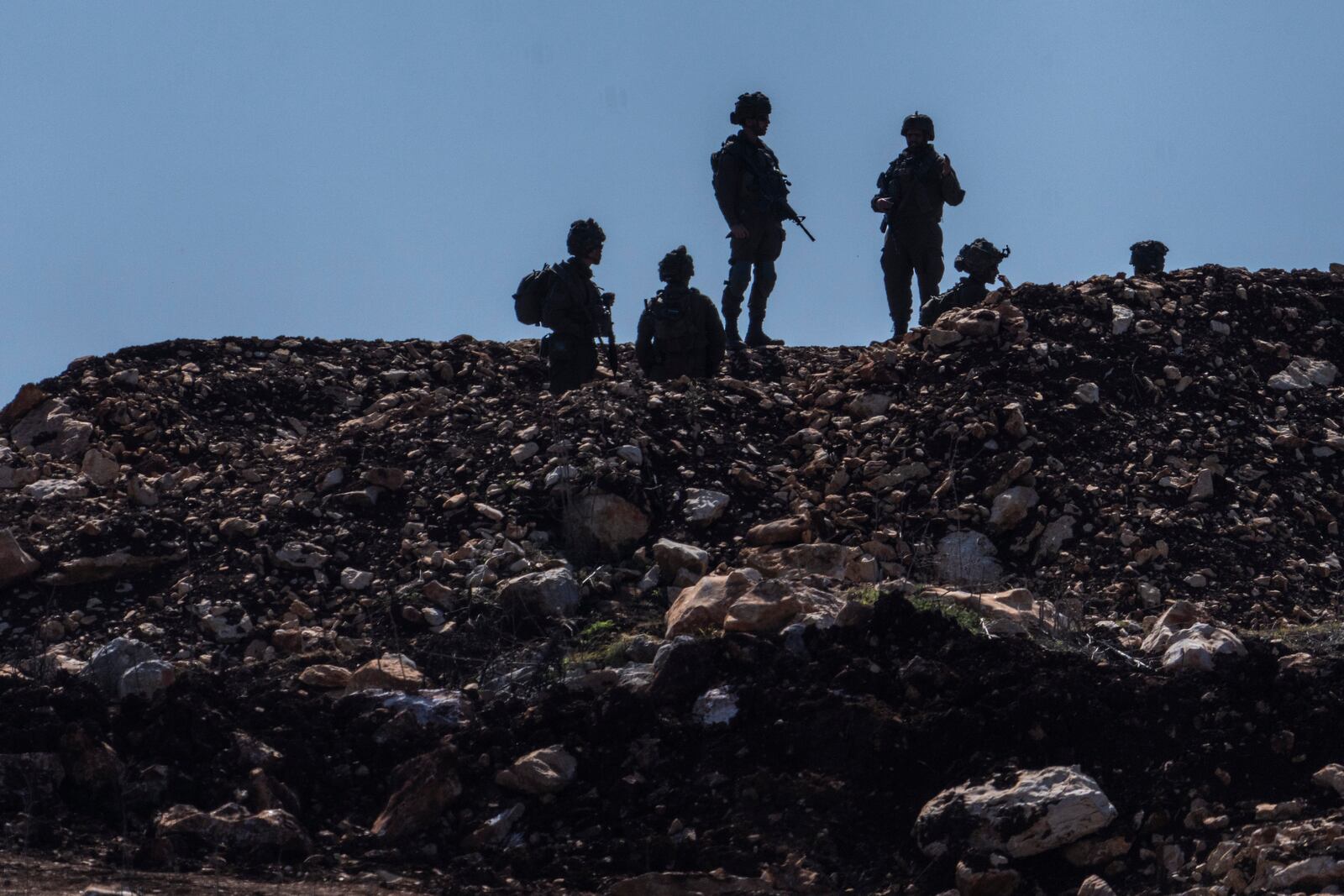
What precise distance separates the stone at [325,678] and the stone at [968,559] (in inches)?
117

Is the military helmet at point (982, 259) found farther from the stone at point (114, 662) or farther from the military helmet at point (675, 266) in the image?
the stone at point (114, 662)

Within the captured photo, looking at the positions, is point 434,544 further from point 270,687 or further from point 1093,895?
point 1093,895

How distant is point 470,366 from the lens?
12.9m

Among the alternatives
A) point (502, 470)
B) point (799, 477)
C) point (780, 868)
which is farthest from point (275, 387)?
point (780, 868)

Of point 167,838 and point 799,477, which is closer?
point 167,838

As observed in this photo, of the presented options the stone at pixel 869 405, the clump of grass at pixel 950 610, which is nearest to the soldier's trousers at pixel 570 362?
the stone at pixel 869 405

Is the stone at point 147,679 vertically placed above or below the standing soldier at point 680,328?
below

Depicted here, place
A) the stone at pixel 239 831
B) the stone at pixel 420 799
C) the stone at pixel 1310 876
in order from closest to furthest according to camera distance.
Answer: the stone at pixel 1310 876
the stone at pixel 239 831
the stone at pixel 420 799

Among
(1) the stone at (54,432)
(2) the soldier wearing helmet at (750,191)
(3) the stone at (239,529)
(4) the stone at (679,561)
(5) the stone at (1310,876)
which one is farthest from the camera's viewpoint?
(2) the soldier wearing helmet at (750,191)

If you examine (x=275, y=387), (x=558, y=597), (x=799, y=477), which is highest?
(x=275, y=387)

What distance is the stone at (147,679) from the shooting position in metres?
6.94

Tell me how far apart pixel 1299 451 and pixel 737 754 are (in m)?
4.93

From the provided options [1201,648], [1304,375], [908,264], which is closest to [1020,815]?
[1201,648]

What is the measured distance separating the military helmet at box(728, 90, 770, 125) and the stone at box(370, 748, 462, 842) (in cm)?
685
